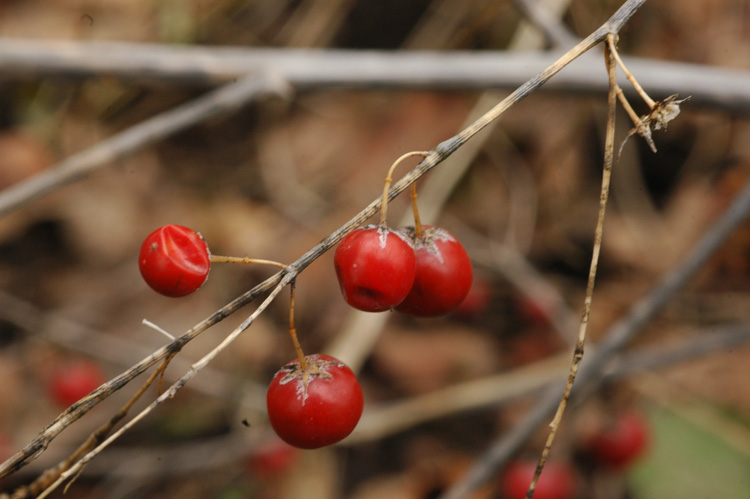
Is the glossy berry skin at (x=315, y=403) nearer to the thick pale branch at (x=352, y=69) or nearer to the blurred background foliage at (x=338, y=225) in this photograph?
the thick pale branch at (x=352, y=69)

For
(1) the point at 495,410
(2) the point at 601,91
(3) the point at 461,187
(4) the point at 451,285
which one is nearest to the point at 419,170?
(4) the point at 451,285

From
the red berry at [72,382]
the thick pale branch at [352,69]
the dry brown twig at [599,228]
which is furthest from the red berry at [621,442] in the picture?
the red berry at [72,382]

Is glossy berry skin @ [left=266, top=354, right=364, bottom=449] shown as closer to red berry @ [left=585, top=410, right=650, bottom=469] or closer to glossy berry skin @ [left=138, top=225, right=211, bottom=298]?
glossy berry skin @ [left=138, top=225, right=211, bottom=298]

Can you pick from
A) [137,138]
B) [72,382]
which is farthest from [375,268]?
[72,382]

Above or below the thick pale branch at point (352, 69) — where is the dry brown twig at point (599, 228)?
below

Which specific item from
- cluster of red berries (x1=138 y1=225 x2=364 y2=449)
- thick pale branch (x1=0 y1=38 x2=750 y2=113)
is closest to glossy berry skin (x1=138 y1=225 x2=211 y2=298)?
cluster of red berries (x1=138 y1=225 x2=364 y2=449)
